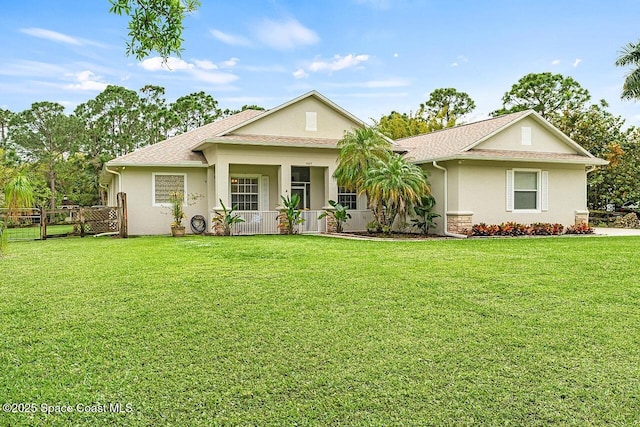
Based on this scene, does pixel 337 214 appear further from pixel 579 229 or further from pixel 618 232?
pixel 618 232

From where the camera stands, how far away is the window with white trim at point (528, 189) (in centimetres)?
1728

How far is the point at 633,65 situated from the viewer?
27312 millimetres

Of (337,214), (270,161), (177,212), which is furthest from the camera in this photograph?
(337,214)

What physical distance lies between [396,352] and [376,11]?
49.3 feet

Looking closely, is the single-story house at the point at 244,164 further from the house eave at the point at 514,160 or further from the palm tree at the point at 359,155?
the house eave at the point at 514,160

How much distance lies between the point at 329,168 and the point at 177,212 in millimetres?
5584

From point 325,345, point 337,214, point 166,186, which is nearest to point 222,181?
point 166,186

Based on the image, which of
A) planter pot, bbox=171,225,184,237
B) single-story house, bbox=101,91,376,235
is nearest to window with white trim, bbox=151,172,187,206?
single-story house, bbox=101,91,376,235

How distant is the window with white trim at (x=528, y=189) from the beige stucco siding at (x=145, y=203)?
11486 millimetres

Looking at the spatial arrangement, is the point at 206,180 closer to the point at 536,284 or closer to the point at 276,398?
the point at 536,284

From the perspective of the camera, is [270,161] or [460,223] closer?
[460,223]

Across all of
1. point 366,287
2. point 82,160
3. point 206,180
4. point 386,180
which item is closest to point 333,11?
point 386,180

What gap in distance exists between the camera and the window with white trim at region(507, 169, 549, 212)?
17.3m

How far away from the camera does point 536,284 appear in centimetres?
711
